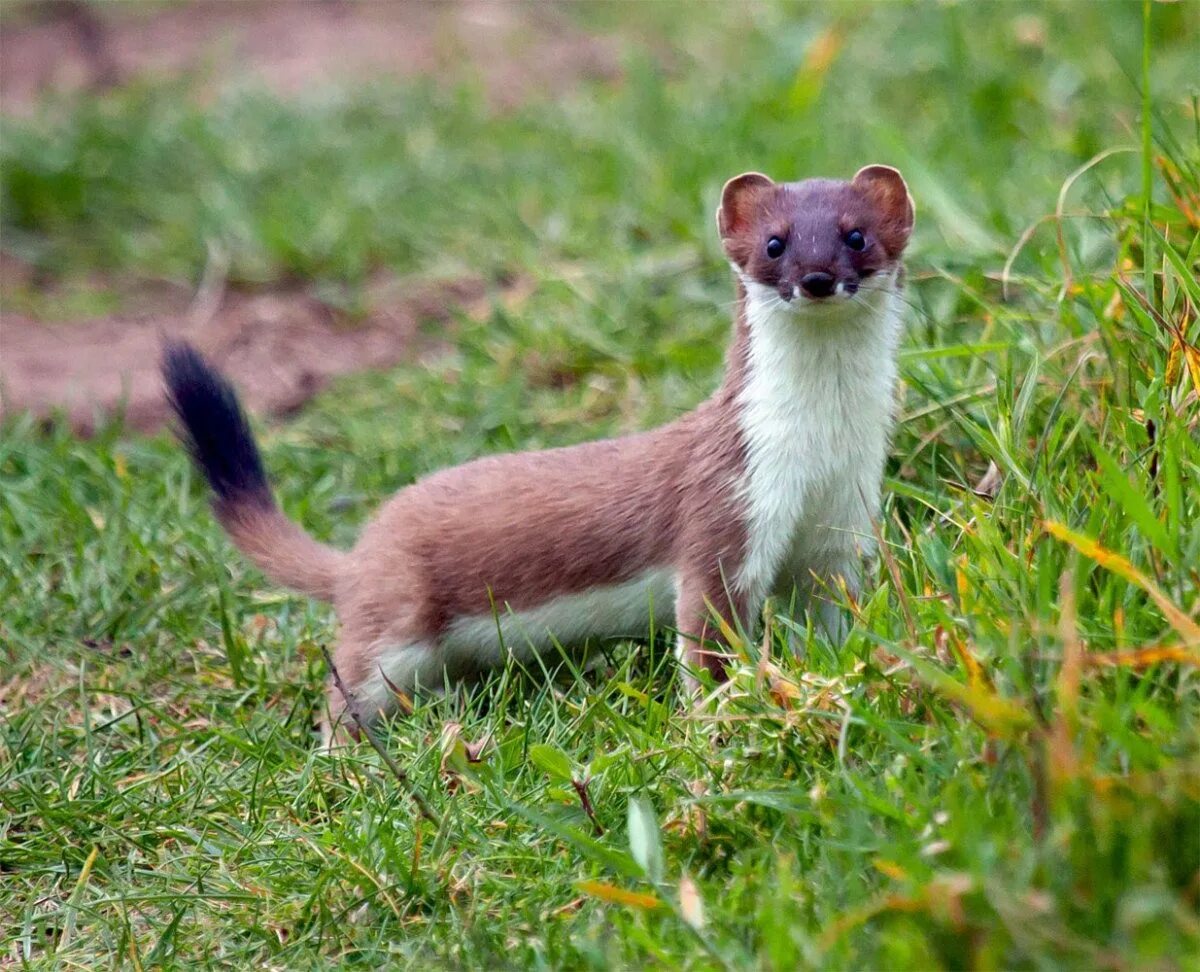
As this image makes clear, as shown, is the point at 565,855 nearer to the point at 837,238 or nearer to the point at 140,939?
the point at 140,939

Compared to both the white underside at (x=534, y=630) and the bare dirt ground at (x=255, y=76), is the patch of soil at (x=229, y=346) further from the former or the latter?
the white underside at (x=534, y=630)

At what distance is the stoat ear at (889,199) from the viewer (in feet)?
12.9

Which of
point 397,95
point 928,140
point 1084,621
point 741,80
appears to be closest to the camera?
point 1084,621

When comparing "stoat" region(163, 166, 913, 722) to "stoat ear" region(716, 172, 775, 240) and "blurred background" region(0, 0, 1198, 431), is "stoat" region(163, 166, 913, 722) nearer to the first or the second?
"stoat ear" region(716, 172, 775, 240)

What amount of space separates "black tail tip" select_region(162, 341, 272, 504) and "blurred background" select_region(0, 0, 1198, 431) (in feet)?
4.58

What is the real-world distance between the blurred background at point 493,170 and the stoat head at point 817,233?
0.94 meters

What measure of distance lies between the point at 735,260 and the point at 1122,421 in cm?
100

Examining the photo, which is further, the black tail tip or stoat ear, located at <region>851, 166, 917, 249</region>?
the black tail tip

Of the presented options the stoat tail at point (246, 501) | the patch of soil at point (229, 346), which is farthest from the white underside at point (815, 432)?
the patch of soil at point (229, 346)

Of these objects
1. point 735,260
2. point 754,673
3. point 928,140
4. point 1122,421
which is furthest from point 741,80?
point 754,673

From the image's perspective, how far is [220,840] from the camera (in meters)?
3.56

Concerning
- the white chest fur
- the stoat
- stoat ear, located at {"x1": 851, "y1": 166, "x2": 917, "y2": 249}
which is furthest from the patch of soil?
stoat ear, located at {"x1": 851, "y1": 166, "x2": 917, "y2": 249}

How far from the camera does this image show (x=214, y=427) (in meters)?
4.37

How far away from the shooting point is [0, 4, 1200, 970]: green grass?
8.85ft
